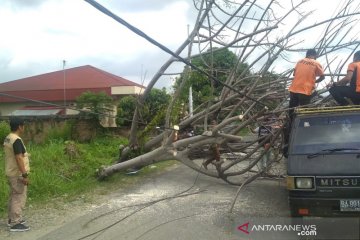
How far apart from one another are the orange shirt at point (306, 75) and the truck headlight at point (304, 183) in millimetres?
A: 2745

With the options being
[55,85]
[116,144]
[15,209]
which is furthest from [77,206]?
[55,85]

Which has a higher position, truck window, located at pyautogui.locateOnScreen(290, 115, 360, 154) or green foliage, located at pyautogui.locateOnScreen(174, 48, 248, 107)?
green foliage, located at pyautogui.locateOnScreen(174, 48, 248, 107)

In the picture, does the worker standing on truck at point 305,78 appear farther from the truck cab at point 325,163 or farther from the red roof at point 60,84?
the red roof at point 60,84

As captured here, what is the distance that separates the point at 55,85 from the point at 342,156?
23.4m

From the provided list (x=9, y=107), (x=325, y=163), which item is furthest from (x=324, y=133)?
(x=9, y=107)

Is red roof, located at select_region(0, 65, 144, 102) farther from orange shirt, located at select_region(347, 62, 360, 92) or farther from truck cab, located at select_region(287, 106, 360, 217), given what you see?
truck cab, located at select_region(287, 106, 360, 217)

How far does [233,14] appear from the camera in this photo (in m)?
8.17

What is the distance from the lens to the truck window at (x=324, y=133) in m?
6.38

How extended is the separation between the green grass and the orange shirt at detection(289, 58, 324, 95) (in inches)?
193

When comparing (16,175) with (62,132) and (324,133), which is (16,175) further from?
(62,132)

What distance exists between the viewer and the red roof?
84.8 feet

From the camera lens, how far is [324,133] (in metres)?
6.62

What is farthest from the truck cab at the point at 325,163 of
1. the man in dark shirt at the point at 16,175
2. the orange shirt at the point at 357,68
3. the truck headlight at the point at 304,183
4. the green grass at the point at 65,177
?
the green grass at the point at 65,177

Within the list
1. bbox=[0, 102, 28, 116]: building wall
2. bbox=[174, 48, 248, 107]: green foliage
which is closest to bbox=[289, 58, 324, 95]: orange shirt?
bbox=[174, 48, 248, 107]: green foliage
